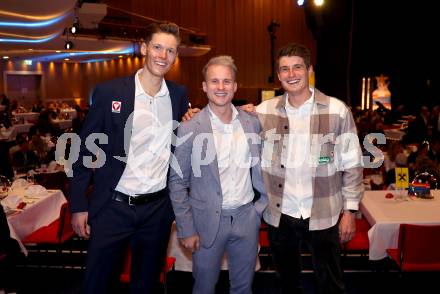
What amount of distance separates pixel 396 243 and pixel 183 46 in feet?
54.8

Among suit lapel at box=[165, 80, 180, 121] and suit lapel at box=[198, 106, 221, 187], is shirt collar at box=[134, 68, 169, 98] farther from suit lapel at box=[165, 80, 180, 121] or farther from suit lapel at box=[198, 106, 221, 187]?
suit lapel at box=[198, 106, 221, 187]

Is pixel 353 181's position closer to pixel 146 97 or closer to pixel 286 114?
pixel 286 114

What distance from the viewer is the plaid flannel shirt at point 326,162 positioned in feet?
8.63

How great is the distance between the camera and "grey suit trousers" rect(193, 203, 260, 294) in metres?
2.56

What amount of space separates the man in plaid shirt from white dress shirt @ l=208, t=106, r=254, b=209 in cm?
22

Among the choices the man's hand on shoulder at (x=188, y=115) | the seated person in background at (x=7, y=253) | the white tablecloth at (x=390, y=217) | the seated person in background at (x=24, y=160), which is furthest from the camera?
the seated person in background at (x=24, y=160)

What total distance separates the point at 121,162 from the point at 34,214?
2586 mm

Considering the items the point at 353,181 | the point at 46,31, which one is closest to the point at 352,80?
the point at 46,31

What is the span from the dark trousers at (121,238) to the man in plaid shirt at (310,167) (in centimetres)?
69

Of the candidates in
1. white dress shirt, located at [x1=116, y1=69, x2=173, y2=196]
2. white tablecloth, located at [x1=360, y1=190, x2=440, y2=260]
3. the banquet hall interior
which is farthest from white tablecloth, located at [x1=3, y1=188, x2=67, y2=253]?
white tablecloth, located at [x1=360, y1=190, x2=440, y2=260]

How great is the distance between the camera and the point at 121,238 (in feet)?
8.00

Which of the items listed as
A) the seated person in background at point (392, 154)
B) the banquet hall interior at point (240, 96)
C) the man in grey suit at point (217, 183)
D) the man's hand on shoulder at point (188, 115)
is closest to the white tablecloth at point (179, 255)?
the banquet hall interior at point (240, 96)

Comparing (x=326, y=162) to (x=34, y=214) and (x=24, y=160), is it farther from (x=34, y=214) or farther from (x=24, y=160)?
(x=24, y=160)

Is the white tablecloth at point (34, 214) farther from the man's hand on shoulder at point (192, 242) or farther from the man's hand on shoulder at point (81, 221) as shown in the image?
the man's hand on shoulder at point (192, 242)
